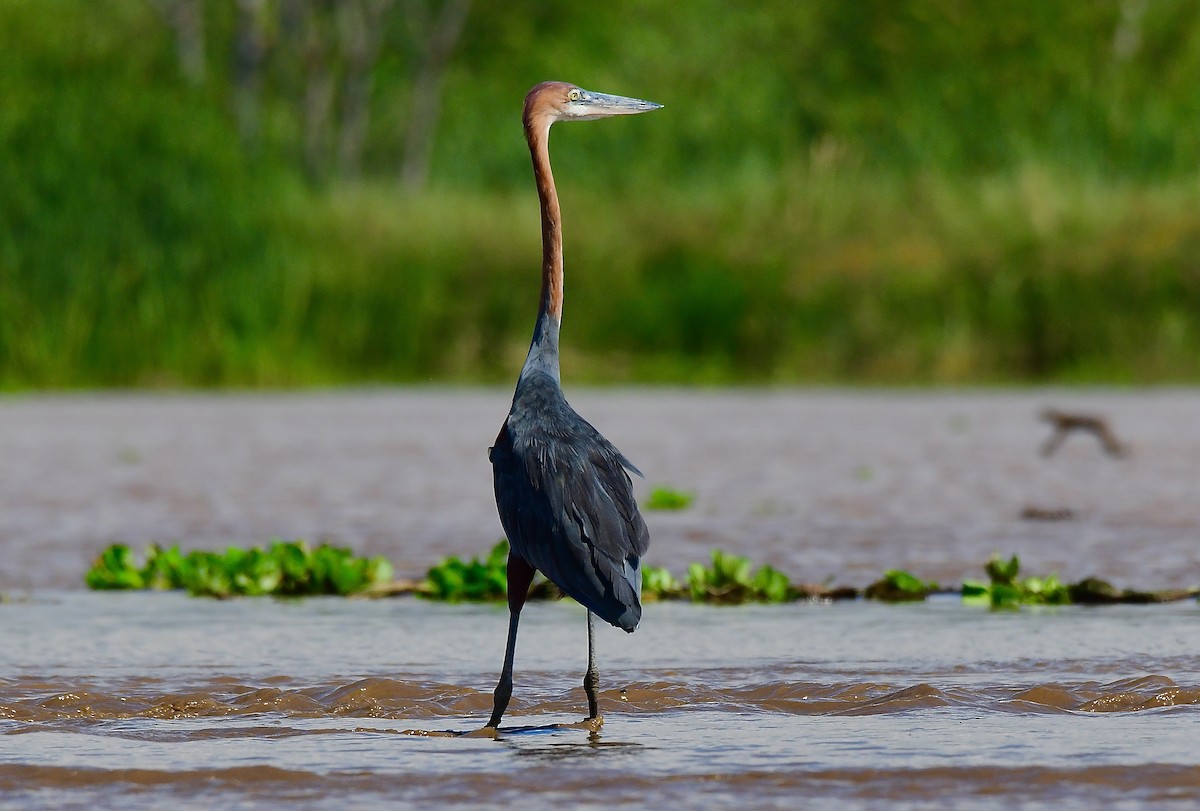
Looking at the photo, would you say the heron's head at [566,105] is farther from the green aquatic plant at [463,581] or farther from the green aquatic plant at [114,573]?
the green aquatic plant at [114,573]

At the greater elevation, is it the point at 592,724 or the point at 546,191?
the point at 546,191

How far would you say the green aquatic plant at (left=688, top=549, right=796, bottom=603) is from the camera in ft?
22.1

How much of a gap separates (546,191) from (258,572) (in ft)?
6.68

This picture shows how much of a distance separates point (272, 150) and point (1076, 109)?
11.0m

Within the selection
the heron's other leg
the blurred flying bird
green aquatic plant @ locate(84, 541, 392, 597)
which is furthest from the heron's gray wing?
green aquatic plant @ locate(84, 541, 392, 597)

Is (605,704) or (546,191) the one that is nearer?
(605,704)

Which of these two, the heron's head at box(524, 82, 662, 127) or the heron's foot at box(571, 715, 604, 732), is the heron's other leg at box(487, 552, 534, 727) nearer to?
the heron's foot at box(571, 715, 604, 732)

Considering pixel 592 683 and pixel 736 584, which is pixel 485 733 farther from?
pixel 736 584

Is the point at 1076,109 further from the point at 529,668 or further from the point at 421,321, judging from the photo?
the point at 529,668

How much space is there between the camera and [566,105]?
5656 mm

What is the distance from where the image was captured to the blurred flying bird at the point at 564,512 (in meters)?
4.62

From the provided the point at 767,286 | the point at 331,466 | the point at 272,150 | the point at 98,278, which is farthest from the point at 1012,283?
the point at 331,466

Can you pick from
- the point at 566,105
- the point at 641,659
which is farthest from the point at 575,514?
the point at 566,105

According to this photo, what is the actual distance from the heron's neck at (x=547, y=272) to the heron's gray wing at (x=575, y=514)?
0.31 meters
